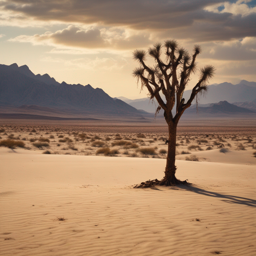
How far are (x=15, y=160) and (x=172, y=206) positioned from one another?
37.9ft

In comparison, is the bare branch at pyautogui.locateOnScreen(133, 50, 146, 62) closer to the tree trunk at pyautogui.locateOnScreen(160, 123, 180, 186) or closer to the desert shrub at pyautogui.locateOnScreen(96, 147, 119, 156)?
the tree trunk at pyautogui.locateOnScreen(160, 123, 180, 186)

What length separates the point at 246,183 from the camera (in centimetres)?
1188

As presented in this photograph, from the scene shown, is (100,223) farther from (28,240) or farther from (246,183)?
(246,183)

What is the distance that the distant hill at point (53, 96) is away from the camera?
561 feet

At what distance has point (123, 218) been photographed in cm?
678

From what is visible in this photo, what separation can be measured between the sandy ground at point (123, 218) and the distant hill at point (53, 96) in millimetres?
155535

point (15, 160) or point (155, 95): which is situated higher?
point (155, 95)

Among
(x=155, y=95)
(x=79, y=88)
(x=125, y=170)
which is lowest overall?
(x=125, y=170)

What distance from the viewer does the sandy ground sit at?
17.3 feet

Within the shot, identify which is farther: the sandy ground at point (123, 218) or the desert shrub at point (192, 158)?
the desert shrub at point (192, 158)

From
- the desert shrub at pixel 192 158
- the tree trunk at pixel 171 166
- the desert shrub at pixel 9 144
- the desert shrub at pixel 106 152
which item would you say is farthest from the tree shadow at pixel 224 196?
the desert shrub at pixel 9 144

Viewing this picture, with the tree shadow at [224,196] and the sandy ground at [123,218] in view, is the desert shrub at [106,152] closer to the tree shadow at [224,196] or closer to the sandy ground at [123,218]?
the sandy ground at [123,218]

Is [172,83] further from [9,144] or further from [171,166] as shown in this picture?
[9,144]

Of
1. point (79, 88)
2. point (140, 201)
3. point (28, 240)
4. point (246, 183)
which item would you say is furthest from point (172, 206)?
point (79, 88)
